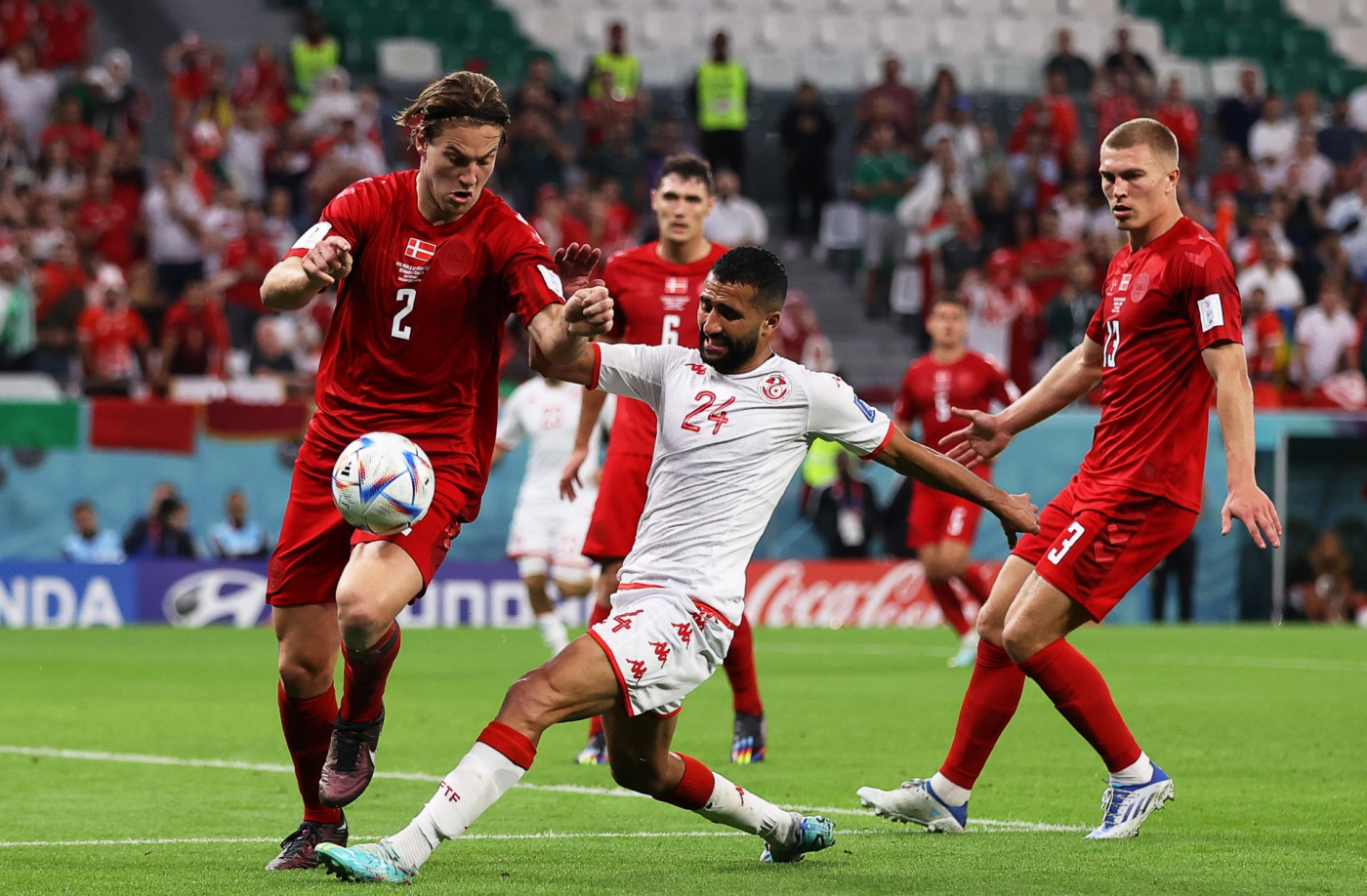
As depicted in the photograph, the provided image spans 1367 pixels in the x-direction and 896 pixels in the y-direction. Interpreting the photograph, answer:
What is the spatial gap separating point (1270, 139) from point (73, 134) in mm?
15563

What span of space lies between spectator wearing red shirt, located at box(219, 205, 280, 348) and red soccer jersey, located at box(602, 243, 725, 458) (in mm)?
11471

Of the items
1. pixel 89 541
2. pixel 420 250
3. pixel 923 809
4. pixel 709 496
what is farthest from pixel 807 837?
pixel 89 541

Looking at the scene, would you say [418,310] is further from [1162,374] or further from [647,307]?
[647,307]

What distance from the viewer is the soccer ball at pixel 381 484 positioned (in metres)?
5.72

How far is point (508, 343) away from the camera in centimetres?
1986

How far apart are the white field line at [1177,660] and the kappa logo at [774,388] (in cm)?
986

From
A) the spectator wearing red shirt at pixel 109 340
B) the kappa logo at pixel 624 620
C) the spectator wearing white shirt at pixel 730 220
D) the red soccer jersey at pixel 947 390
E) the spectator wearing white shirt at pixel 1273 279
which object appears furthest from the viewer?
the spectator wearing white shirt at pixel 1273 279

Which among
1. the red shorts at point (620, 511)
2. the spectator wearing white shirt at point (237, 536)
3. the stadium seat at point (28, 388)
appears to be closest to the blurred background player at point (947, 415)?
the red shorts at point (620, 511)

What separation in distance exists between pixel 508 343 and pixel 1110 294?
43.9 feet

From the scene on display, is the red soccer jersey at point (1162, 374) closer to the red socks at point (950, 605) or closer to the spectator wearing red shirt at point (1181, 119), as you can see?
the red socks at point (950, 605)

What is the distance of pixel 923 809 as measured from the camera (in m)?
6.81

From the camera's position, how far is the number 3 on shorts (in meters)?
6.71

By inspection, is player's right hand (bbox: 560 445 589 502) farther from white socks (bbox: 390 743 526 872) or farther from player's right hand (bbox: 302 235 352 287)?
white socks (bbox: 390 743 526 872)

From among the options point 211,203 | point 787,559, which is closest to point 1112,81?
point 787,559
